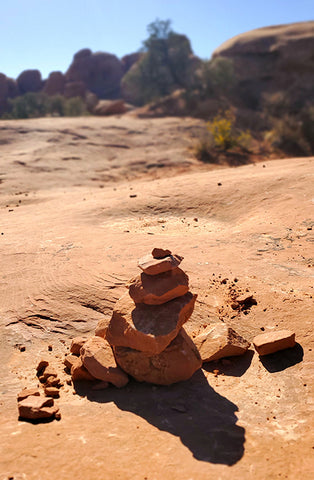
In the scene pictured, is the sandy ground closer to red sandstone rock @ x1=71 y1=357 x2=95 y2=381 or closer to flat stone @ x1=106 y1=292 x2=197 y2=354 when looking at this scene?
red sandstone rock @ x1=71 y1=357 x2=95 y2=381

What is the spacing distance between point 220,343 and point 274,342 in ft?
1.40

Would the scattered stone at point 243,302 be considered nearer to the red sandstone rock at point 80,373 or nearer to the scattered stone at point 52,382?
the red sandstone rock at point 80,373

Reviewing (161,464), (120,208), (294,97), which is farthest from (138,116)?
(161,464)

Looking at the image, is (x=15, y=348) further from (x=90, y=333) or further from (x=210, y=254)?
(x=210, y=254)

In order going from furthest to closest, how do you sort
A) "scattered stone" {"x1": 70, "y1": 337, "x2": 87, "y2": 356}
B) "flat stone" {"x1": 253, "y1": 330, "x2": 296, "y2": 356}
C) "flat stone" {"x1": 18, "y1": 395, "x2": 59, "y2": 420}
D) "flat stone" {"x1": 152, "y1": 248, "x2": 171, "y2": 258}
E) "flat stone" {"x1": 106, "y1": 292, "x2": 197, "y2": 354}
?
1. "scattered stone" {"x1": 70, "y1": 337, "x2": 87, "y2": 356}
2. "flat stone" {"x1": 253, "y1": 330, "x2": 296, "y2": 356}
3. "flat stone" {"x1": 152, "y1": 248, "x2": 171, "y2": 258}
4. "flat stone" {"x1": 106, "y1": 292, "x2": 197, "y2": 354}
5. "flat stone" {"x1": 18, "y1": 395, "x2": 59, "y2": 420}

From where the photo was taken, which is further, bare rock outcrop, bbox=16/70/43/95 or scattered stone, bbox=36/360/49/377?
bare rock outcrop, bbox=16/70/43/95

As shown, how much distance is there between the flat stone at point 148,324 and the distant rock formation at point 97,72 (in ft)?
132

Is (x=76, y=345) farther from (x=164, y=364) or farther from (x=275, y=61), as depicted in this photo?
(x=275, y=61)

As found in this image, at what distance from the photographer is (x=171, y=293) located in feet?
10.4

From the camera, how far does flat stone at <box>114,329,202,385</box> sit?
3131 millimetres

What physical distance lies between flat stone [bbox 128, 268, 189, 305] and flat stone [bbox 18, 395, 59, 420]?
950 mm

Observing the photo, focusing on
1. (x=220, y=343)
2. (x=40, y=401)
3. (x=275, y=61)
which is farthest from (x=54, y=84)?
(x=40, y=401)

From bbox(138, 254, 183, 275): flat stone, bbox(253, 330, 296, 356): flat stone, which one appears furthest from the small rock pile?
bbox(253, 330, 296, 356): flat stone

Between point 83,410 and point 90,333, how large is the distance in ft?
3.39
